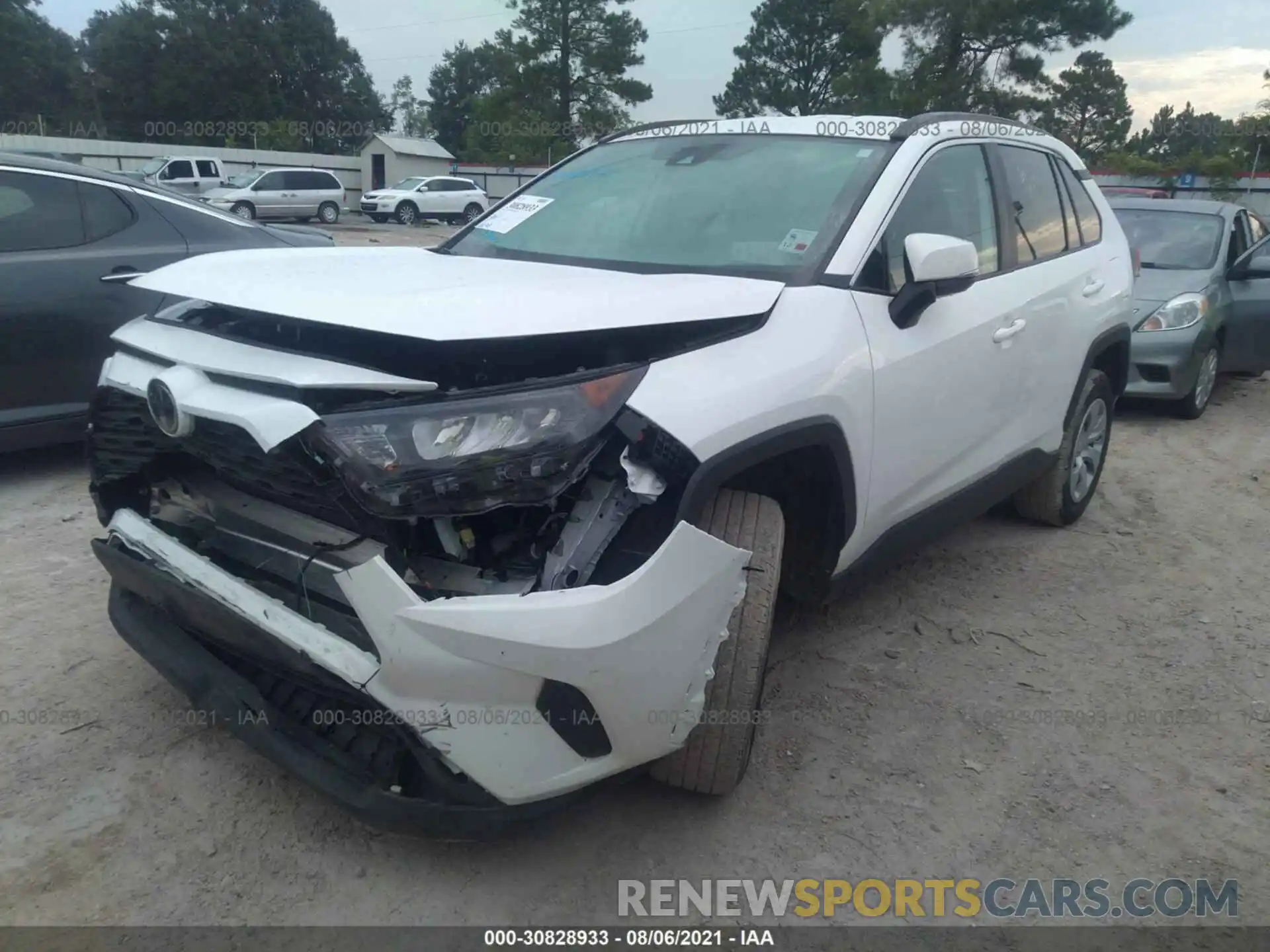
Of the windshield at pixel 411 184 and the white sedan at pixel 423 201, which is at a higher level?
the windshield at pixel 411 184

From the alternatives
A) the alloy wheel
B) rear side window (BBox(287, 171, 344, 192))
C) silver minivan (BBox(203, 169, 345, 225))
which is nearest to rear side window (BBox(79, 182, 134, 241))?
the alloy wheel

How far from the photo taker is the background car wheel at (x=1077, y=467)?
4281 mm

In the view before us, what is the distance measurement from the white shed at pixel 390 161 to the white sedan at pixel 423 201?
1197cm

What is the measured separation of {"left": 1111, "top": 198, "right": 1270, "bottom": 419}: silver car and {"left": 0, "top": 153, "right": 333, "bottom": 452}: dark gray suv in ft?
20.7

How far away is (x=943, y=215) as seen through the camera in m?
3.26

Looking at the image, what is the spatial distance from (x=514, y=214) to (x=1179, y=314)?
5448mm

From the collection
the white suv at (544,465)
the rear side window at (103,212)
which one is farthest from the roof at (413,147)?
the white suv at (544,465)

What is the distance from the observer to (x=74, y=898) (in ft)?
6.99

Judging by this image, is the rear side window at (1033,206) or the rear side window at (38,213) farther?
the rear side window at (38,213)

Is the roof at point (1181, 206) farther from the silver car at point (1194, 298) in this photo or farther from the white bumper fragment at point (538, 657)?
the white bumper fragment at point (538, 657)

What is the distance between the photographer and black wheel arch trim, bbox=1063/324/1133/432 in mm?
4105

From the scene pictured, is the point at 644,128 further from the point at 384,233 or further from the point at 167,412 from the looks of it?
the point at 384,233

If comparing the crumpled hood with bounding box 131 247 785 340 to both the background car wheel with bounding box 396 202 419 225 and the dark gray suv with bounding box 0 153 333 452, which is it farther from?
the background car wheel with bounding box 396 202 419 225

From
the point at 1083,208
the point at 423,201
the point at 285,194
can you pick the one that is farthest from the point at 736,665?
the point at 423,201
